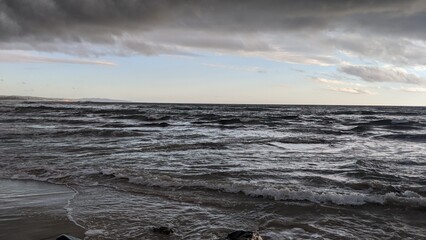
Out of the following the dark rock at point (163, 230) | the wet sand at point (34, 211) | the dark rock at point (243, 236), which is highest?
the dark rock at point (243, 236)

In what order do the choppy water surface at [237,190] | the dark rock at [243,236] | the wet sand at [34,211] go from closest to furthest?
1. the dark rock at [243,236]
2. the wet sand at [34,211]
3. the choppy water surface at [237,190]

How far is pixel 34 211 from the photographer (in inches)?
230

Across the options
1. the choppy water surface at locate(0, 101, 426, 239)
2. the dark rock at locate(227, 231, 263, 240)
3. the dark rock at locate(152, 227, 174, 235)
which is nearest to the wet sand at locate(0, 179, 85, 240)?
the choppy water surface at locate(0, 101, 426, 239)

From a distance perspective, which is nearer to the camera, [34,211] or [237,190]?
[34,211]

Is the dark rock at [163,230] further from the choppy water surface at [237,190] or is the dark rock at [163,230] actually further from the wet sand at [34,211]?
the wet sand at [34,211]

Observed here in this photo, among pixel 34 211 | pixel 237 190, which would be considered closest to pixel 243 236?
pixel 237 190

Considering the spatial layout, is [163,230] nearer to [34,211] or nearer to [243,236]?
[243,236]

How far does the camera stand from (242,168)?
32.0 ft

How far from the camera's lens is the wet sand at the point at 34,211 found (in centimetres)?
490

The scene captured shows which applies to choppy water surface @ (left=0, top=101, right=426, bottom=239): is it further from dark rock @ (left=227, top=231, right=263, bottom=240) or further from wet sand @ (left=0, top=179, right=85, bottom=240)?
dark rock @ (left=227, top=231, right=263, bottom=240)

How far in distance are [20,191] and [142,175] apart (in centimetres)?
258

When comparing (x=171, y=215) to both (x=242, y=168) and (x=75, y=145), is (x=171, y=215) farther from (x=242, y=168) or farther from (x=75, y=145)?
(x=75, y=145)

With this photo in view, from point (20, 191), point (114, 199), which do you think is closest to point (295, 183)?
point (114, 199)

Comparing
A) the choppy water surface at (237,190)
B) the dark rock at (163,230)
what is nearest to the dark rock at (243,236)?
the choppy water surface at (237,190)
